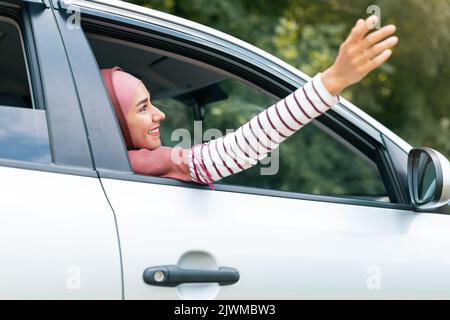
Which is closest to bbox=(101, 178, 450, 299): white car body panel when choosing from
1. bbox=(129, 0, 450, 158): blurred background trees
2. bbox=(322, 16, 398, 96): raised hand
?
bbox=(322, 16, 398, 96): raised hand

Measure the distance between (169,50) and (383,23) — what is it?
3.64 metres

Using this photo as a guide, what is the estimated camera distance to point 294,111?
202 centimetres

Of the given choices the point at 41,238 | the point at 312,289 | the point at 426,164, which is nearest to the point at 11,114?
the point at 41,238

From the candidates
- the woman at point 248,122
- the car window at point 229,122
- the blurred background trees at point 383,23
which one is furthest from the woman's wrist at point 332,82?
the blurred background trees at point 383,23

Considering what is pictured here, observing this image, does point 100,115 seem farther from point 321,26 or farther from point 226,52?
point 321,26

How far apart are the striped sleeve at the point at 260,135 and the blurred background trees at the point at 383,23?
369 centimetres

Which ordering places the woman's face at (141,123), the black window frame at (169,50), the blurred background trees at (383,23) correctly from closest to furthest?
the black window frame at (169,50) < the woman's face at (141,123) < the blurred background trees at (383,23)

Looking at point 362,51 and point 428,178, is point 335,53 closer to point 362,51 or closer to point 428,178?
point 428,178

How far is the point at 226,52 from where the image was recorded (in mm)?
2365

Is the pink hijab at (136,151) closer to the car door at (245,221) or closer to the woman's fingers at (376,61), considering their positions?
the car door at (245,221)

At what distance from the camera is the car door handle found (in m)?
1.98

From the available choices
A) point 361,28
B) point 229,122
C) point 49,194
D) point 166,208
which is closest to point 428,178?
point 361,28

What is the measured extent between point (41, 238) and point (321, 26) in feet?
15.0

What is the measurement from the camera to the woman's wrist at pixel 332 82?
6.41 ft
